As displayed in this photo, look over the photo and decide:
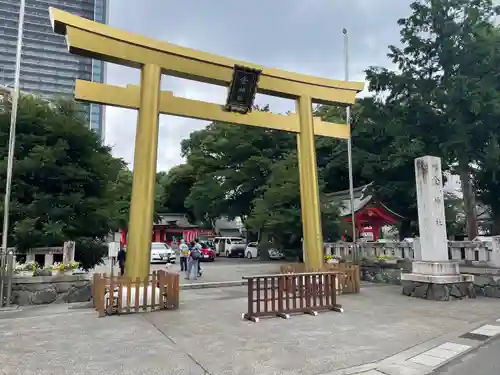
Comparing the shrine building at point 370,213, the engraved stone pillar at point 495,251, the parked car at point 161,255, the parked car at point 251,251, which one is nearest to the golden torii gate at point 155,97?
the engraved stone pillar at point 495,251

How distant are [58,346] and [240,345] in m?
2.69

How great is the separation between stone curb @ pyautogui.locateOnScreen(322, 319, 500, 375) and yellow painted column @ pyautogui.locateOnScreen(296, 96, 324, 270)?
17.1ft

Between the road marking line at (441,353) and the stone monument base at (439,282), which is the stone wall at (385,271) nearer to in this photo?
the stone monument base at (439,282)

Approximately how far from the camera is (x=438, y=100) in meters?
16.9

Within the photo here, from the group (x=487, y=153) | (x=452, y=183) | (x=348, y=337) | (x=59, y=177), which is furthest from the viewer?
(x=452, y=183)

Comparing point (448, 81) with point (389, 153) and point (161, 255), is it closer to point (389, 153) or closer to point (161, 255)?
point (389, 153)

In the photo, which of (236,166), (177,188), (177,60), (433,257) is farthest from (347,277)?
(177,188)

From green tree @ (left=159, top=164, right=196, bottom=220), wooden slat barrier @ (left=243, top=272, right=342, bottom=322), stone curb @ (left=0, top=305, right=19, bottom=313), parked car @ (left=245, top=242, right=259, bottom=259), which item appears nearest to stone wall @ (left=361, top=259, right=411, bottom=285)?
wooden slat barrier @ (left=243, top=272, right=342, bottom=322)

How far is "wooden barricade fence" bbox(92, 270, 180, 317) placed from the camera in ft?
27.1

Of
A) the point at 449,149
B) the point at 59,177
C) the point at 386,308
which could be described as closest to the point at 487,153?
the point at 449,149

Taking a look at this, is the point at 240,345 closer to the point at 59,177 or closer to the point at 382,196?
the point at 59,177

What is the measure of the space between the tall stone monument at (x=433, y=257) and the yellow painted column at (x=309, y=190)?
8.60 feet

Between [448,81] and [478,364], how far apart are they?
14.6m

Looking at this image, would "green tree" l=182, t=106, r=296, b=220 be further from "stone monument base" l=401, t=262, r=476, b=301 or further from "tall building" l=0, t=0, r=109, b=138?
"stone monument base" l=401, t=262, r=476, b=301
